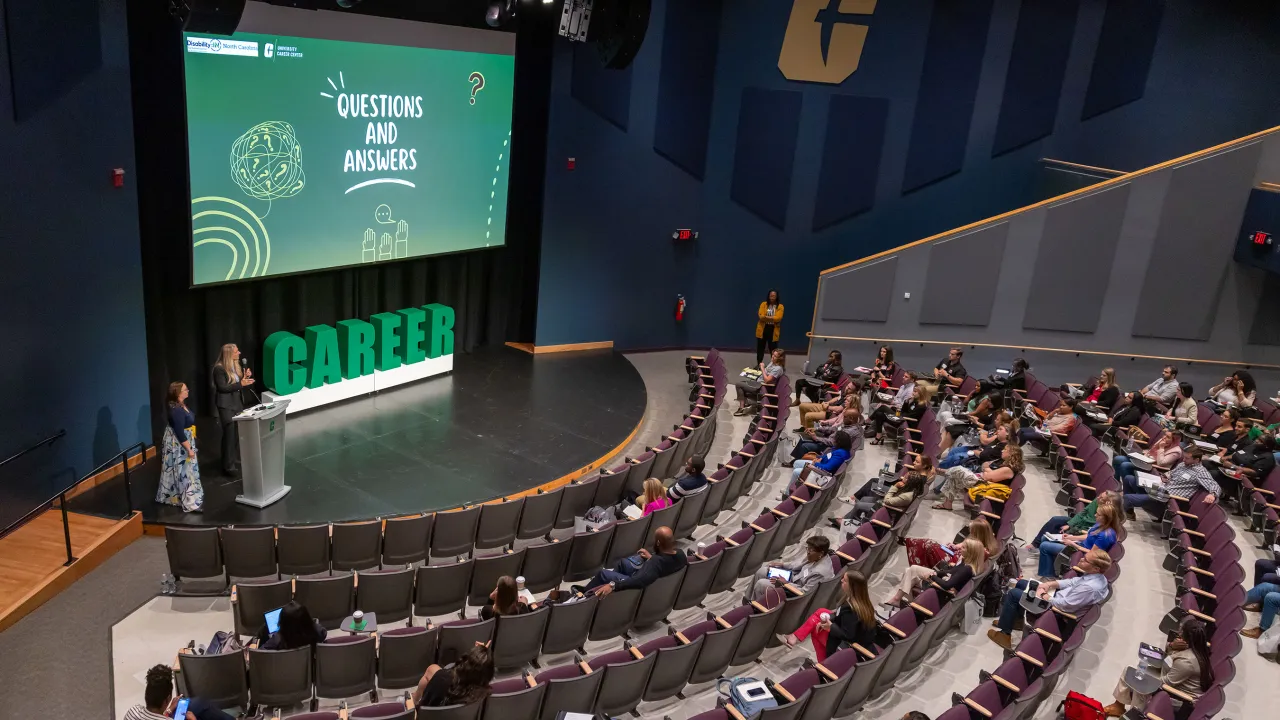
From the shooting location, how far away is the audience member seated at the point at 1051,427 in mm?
9969

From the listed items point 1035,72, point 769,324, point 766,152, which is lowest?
point 769,324

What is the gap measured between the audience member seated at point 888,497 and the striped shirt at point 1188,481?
2399 millimetres

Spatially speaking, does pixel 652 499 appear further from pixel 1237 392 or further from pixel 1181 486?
pixel 1237 392

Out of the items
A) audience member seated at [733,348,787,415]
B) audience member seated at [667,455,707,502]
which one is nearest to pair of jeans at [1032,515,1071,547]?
audience member seated at [667,455,707,502]

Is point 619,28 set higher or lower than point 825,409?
higher

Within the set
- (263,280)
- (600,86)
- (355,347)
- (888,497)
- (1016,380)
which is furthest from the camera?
(600,86)

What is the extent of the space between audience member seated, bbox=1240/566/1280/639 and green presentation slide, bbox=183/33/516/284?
9299 millimetres

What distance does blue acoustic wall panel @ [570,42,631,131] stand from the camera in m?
12.5

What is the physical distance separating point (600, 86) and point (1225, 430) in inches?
347

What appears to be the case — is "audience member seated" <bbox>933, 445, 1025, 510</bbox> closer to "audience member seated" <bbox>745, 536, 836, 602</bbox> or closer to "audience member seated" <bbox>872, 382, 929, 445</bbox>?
"audience member seated" <bbox>872, 382, 929, 445</bbox>

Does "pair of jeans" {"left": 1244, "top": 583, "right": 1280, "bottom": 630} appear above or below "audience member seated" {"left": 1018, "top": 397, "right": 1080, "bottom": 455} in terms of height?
below

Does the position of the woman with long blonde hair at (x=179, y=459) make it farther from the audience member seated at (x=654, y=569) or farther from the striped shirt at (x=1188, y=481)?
the striped shirt at (x=1188, y=481)

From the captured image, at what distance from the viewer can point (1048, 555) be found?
7.59m

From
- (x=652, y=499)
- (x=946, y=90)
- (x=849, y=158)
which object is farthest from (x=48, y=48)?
(x=946, y=90)
